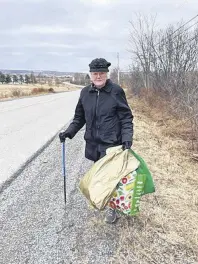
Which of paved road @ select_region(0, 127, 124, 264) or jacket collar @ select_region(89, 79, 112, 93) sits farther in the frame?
jacket collar @ select_region(89, 79, 112, 93)

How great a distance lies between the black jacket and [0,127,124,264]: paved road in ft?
2.91

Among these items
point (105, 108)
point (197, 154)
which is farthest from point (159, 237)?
point (197, 154)

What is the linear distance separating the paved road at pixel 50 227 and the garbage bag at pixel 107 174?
1.35 feet

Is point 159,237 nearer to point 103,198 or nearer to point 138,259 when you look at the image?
point 138,259

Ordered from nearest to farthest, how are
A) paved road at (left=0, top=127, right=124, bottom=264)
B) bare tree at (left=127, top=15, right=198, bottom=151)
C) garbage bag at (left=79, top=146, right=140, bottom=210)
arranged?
paved road at (left=0, top=127, right=124, bottom=264) < garbage bag at (left=79, top=146, right=140, bottom=210) < bare tree at (left=127, top=15, right=198, bottom=151)

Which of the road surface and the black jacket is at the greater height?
the black jacket

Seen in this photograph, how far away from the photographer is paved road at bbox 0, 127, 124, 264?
3211 millimetres

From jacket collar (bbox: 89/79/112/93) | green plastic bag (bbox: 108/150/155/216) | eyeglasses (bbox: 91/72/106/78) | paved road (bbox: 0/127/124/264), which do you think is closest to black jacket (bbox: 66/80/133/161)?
jacket collar (bbox: 89/79/112/93)

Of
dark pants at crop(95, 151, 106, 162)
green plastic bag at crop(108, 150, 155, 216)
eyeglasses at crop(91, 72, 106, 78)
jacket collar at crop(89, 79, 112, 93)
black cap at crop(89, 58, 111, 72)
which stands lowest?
green plastic bag at crop(108, 150, 155, 216)

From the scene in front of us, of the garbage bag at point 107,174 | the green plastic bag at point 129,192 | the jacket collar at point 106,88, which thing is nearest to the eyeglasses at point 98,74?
the jacket collar at point 106,88

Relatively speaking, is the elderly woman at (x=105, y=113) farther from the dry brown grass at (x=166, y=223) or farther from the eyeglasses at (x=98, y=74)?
the dry brown grass at (x=166, y=223)

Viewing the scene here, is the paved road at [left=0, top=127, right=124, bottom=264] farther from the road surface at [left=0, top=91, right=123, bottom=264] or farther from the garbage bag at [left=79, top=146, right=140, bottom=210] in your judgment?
the garbage bag at [left=79, top=146, right=140, bottom=210]

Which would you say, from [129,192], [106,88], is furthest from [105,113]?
[129,192]

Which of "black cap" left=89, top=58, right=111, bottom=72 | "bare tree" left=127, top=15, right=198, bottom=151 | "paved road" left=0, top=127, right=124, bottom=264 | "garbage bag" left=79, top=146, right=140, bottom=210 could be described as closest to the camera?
"paved road" left=0, top=127, right=124, bottom=264
